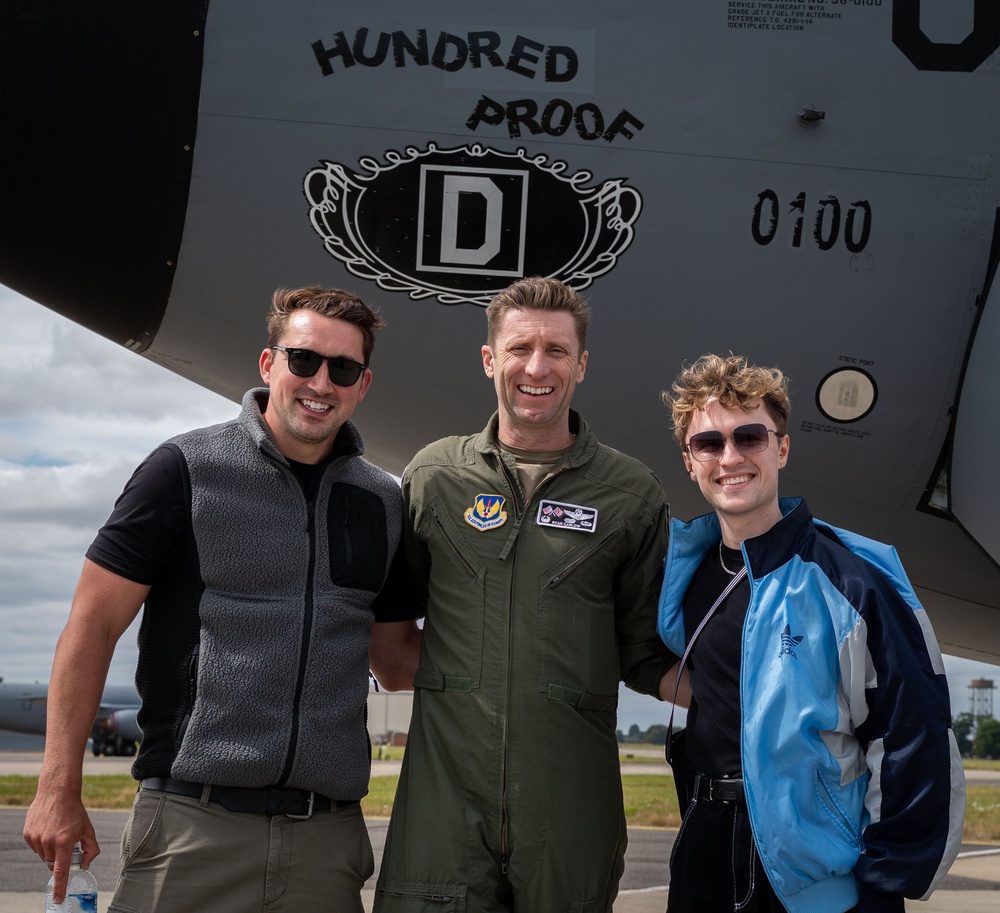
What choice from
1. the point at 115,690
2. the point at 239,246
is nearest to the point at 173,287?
the point at 239,246

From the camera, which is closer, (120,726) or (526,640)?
(526,640)

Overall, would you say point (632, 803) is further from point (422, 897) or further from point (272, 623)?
point (272, 623)

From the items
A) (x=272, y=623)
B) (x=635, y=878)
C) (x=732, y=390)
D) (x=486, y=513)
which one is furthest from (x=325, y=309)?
(x=635, y=878)

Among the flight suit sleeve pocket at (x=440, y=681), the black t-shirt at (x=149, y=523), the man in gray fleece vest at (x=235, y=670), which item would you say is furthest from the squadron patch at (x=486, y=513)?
the black t-shirt at (x=149, y=523)

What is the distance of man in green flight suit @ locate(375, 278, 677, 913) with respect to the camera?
2684mm

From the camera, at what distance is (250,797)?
258cm

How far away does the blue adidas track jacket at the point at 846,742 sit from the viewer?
2.24m

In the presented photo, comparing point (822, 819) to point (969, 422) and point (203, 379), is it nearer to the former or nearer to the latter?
point (969, 422)

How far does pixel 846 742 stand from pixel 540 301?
1.38m

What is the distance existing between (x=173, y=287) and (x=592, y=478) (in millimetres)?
1592

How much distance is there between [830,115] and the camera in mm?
3516

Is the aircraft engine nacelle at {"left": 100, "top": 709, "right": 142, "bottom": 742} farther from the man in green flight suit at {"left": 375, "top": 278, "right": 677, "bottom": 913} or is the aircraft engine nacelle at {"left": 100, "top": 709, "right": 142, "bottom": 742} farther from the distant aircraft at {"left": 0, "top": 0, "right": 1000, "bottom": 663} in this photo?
the man in green flight suit at {"left": 375, "top": 278, "right": 677, "bottom": 913}

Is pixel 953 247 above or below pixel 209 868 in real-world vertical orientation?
above

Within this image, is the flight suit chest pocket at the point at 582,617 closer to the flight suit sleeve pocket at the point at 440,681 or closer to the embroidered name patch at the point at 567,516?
the embroidered name patch at the point at 567,516
